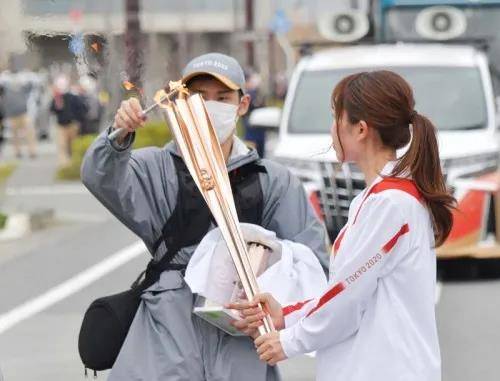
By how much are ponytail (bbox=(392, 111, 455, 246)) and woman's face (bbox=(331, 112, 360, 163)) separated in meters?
0.12

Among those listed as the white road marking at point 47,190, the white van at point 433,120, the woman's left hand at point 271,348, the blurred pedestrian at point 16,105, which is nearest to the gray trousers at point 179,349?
the woman's left hand at point 271,348

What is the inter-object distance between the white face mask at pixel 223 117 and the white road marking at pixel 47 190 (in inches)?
649

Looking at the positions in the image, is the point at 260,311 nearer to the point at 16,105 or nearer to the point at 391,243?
the point at 391,243

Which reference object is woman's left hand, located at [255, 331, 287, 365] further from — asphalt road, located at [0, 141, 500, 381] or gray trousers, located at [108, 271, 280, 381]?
asphalt road, located at [0, 141, 500, 381]

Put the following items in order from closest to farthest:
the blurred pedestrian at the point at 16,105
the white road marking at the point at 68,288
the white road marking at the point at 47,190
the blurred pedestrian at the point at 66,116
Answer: the white road marking at the point at 68,288
the white road marking at the point at 47,190
the blurred pedestrian at the point at 66,116
the blurred pedestrian at the point at 16,105

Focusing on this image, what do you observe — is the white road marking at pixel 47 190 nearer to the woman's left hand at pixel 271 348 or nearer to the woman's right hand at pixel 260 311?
the woman's right hand at pixel 260 311

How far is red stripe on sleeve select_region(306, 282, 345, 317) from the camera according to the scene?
11.5 ft

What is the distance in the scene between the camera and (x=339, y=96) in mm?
3641

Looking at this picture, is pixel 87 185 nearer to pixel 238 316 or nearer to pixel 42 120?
pixel 238 316

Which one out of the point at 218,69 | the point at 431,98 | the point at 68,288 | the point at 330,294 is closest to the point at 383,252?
the point at 330,294

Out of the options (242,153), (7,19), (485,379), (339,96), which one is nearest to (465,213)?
(485,379)

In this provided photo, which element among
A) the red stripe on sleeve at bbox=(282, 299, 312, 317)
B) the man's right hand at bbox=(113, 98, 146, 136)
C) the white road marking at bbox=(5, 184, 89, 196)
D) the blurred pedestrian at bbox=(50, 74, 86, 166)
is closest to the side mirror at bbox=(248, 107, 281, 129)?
the white road marking at bbox=(5, 184, 89, 196)

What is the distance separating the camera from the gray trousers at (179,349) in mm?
4156

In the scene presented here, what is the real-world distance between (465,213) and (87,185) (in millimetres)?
7340
